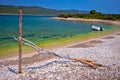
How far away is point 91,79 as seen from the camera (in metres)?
11.0

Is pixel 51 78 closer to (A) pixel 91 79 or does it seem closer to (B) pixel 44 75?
(B) pixel 44 75

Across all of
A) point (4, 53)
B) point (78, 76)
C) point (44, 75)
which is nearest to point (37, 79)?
point (44, 75)

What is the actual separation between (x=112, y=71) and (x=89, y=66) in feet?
5.04

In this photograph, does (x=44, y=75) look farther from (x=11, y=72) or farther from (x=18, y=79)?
(x=11, y=72)

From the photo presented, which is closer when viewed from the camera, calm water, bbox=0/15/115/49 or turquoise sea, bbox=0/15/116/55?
turquoise sea, bbox=0/15/116/55

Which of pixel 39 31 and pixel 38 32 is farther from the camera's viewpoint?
pixel 39 31

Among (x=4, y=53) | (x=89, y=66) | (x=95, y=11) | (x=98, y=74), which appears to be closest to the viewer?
(x=98, y=74)

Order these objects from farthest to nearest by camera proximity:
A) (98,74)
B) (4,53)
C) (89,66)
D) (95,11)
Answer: (95,11)
(4,53)
(89,66)
(98,74)

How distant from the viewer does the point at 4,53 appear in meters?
21.0

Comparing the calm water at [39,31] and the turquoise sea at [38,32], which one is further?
the calm water at [39,31]

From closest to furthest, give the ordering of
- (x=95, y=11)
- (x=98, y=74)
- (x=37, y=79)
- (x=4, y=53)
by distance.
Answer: (x=37, y=79)
(x=98, y=74)
(x=4, y=53)
(x=95, y=11)

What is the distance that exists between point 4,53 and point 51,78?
11.3 metres

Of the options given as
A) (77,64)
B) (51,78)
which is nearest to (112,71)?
(77,64)

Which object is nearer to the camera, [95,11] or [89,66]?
[89,66]
